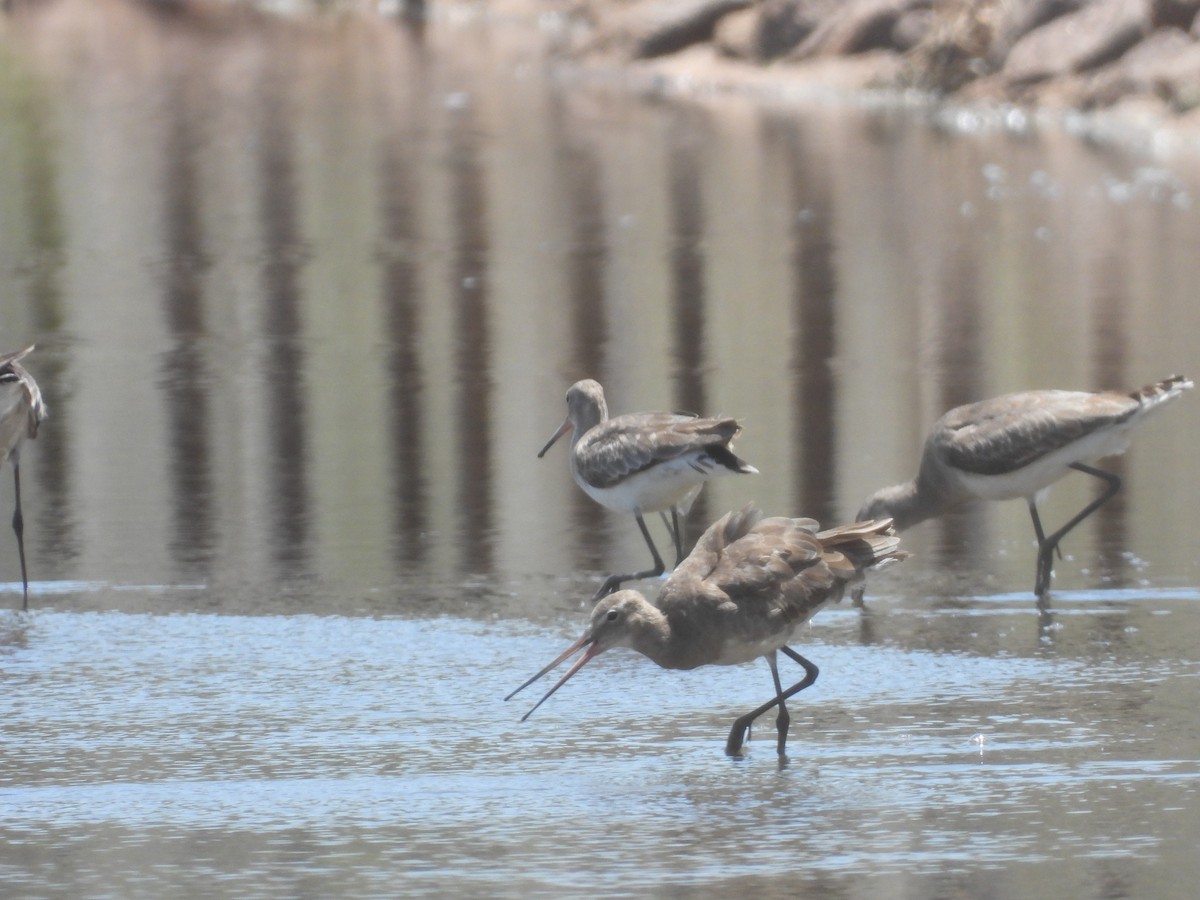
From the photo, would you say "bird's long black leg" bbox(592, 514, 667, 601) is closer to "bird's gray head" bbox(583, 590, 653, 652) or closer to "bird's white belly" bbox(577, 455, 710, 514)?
"bird's white belly" bbox(577, 455, 710, 514)

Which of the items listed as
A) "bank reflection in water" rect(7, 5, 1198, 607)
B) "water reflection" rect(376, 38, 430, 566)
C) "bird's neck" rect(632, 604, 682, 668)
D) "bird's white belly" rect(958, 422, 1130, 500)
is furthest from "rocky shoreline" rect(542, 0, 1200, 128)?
"bird's neck" rect(632, 604, 682, 668)

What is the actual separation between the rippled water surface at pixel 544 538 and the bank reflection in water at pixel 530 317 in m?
0.05

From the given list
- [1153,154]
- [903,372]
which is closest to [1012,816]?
[903,372]

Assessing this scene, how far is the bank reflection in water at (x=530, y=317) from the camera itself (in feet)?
32.6

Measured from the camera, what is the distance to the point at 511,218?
20.8 metres

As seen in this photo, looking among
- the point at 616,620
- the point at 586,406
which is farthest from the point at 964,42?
the point at 616,620

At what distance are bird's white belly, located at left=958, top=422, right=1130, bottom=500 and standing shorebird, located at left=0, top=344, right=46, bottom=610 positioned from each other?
353 centimetres

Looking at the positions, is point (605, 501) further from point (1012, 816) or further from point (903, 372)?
point (903, 372)

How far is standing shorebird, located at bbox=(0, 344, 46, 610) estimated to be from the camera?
28.8ft

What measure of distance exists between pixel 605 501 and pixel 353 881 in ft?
12.0

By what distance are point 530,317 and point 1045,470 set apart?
7.10 metres

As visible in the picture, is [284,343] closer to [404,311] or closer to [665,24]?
[404,311]

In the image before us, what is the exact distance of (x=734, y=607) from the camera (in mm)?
6586

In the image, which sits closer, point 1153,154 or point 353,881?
point 353,881
